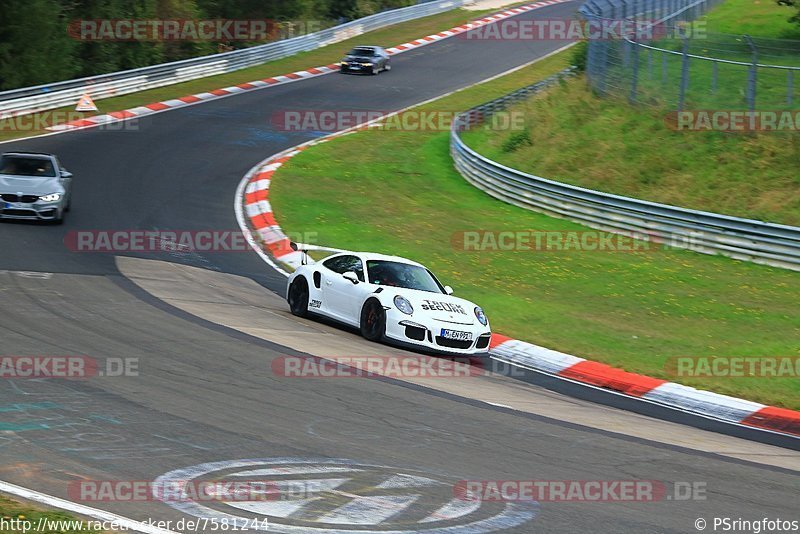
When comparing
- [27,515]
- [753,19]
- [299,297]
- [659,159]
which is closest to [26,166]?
[299,297]

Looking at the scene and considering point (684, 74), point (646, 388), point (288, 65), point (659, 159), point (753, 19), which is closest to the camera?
point (646, 388)

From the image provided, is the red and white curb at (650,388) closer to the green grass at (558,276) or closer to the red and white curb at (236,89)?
the green grass at (558,276)

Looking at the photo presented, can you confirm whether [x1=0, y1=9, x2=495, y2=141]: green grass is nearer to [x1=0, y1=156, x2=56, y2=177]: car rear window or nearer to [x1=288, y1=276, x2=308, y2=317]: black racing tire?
[x1=0, y1=156, x2=56, y2=177]: car rear window

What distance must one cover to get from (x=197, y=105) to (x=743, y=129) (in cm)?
1883

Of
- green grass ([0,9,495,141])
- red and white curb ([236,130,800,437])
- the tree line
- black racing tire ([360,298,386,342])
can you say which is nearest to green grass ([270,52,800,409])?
red and white curb ([236,130,800,437])

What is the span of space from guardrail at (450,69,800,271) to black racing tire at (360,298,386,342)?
9.30 metres

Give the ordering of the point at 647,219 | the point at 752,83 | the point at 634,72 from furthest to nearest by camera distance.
→ the point at 634,72 < the point at 752,83 < the point at 647,219

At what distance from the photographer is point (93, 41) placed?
4100 cm

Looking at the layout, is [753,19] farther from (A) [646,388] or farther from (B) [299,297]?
(A) [646,388]

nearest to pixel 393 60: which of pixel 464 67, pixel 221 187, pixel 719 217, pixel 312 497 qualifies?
pixel 464 67

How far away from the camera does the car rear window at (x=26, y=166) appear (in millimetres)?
20609

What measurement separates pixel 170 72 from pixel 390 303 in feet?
91.3

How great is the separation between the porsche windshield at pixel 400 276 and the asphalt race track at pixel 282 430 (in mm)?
900

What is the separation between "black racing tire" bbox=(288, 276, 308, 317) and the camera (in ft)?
51.3
